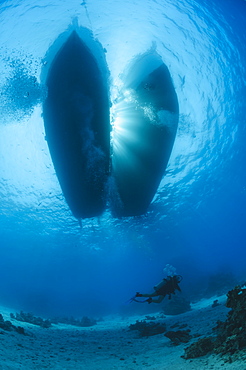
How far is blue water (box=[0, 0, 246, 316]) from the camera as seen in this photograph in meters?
8.80

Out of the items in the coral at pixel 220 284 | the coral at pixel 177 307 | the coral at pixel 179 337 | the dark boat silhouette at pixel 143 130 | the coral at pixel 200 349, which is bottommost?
the coral at pixel 200 349

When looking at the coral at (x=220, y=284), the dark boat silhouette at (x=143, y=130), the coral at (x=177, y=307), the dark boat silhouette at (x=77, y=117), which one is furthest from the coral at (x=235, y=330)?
the coral at (x=220, y=284)

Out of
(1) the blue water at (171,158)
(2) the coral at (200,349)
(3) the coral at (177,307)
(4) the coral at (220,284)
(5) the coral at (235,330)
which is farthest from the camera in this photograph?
(4) the coral at (220,284)

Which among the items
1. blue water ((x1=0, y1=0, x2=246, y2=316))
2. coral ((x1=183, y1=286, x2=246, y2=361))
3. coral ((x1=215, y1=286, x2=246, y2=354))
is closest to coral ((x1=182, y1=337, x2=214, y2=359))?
coral ((x1=183, y1=286, x2=246, y2=361))

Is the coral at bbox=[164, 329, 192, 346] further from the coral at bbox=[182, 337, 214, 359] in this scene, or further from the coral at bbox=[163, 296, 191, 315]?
the coral at bbox=[163, 296, 191, 315]

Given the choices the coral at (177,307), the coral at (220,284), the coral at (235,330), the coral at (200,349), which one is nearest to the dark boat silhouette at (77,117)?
the coral at (235,330)

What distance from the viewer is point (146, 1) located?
8562 mm

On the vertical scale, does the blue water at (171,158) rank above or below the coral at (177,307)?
above

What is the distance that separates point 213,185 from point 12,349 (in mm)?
23234

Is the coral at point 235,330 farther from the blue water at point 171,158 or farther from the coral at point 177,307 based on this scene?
the coral at point 177,307

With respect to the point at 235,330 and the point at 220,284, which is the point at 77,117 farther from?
the point at 220,284

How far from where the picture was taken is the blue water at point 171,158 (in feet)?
28.9

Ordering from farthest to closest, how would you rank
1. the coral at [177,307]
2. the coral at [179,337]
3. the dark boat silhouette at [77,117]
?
the coral at [177,307] < the dark boat silhouette at [77,117] < the coral at [179,337]

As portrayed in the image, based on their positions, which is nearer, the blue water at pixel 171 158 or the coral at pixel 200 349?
the coral at pixel 200 349
